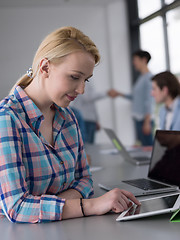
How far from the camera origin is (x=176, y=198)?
3.99ft

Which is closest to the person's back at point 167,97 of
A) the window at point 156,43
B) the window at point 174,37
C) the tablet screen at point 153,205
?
the tablet screen at point 153,205

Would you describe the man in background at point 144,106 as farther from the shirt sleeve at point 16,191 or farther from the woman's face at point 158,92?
the shirt sleeve at point 16,191

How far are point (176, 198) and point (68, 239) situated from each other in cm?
42

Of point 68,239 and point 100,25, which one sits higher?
point 100,25

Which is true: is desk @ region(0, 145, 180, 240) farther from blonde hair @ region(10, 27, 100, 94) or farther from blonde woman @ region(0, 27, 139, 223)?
blonde hair @ region(10, 27, 100, 94)

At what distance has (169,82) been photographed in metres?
2.54

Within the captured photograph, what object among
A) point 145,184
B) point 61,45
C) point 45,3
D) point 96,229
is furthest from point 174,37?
point 96,229

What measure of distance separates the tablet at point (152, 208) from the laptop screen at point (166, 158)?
1.25ft

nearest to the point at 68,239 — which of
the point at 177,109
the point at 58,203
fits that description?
the point at 58,203

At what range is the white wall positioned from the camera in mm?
5535

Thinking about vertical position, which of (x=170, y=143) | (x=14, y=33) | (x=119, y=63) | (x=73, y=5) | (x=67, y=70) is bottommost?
(x=170, y=143)

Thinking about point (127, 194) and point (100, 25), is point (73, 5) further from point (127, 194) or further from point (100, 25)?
point (127, 194)

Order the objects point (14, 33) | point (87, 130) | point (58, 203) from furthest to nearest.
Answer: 1. point (14, 33)
2. point (87, 130)
3. point (58, 203)

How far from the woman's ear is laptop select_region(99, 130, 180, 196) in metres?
0.64
